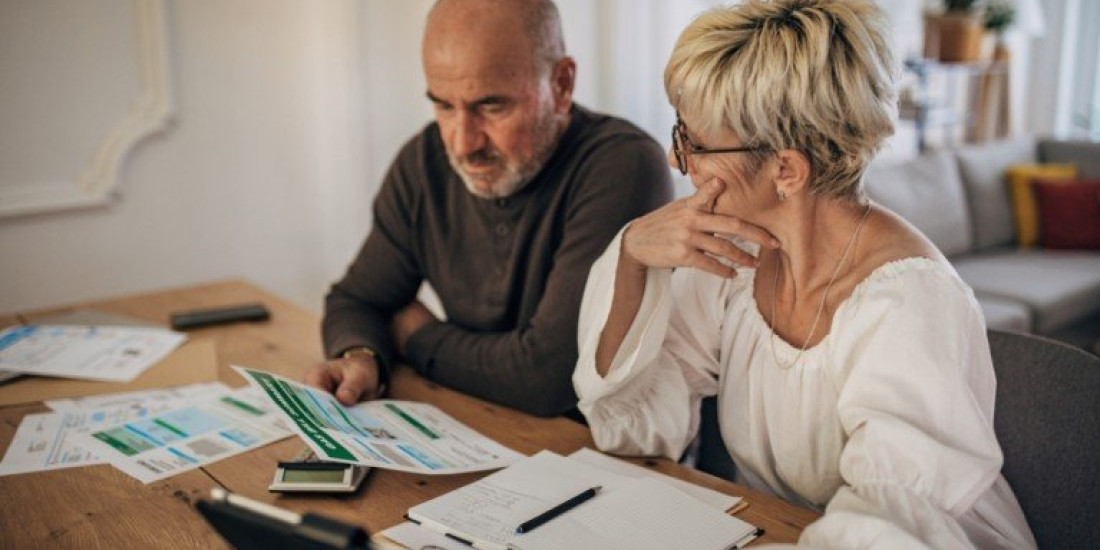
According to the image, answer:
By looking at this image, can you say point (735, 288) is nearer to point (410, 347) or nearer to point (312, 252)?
point (410, 347)

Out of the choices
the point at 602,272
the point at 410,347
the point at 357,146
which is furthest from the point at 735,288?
the point at 357,146

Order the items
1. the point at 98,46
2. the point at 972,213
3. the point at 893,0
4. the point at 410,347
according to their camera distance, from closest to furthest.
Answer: the point at 410,347
the point at 98,46
the point at 972,213
the point at 893,0

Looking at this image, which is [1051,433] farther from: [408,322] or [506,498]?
[408,322]

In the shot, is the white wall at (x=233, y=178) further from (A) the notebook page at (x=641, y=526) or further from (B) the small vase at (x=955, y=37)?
(B) the small vase at (x=955, y=37)

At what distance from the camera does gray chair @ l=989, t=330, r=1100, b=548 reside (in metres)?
1.24

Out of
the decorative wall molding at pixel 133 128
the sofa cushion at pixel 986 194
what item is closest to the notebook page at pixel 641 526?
the decorative wall molding at pixel 133 128

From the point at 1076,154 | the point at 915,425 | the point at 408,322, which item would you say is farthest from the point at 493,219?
the point at 1076,154

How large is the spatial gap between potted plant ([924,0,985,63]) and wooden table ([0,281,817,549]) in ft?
13.0

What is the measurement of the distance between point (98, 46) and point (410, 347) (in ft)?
4.39

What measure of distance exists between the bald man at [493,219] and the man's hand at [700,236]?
27 cm

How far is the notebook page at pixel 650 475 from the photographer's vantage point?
48.0 inches

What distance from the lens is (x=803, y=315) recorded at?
1.34m

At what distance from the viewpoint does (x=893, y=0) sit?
4773 mm

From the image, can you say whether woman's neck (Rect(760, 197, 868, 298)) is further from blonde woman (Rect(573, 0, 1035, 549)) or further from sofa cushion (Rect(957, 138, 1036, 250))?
sofa cushion (Rect(957, 138, 1036, 250))
